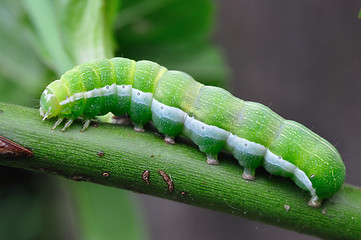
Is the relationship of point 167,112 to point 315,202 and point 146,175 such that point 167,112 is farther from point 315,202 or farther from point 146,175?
point 315,202

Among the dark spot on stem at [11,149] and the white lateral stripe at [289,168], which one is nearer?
the dark spot on stem at [11,149]

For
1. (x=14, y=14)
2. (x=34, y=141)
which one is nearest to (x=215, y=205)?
(x=34, y=141)

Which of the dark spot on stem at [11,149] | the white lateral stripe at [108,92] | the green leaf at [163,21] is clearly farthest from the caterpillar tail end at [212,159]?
the green leaf at [163,21]

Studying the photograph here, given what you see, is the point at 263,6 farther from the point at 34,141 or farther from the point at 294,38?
the point at 34,141

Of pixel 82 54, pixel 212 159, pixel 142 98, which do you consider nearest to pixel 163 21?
pixel 82 54

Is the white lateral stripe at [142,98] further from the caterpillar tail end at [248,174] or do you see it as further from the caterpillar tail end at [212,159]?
the caterpillar tail end at [248,174]
